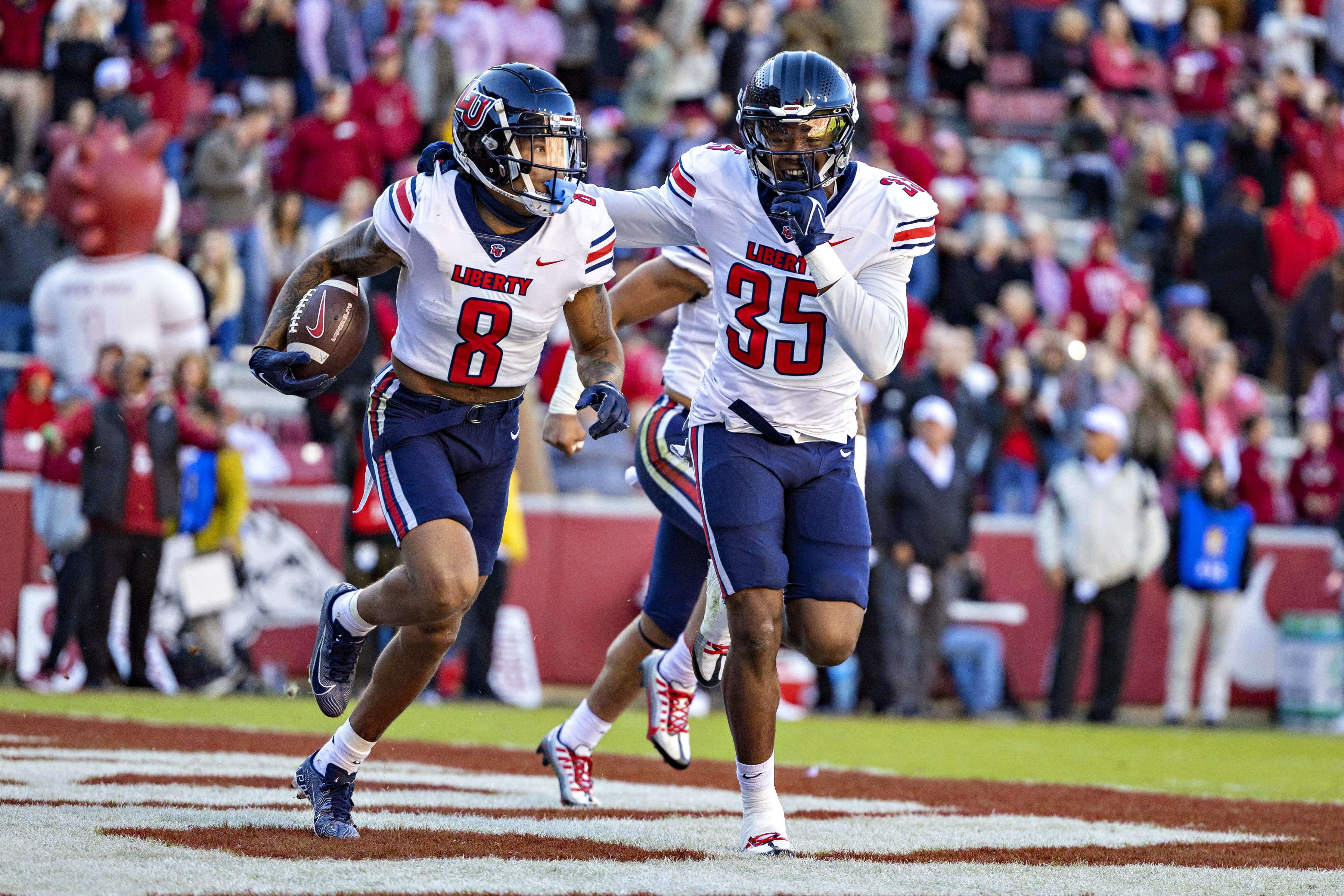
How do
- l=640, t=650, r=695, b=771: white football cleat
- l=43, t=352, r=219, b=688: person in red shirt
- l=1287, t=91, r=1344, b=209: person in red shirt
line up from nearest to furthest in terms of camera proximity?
l=640, t=650, r=695, b=771: white football cleat → l=43, t=352, r=219, b=688: person in red shirt → l=1287, t=91, r=1344, b=209: person in red shirt

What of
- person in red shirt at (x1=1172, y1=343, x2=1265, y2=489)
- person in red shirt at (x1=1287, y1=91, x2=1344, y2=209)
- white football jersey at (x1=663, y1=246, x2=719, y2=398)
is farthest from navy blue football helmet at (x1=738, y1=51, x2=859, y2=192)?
person in red shirt at (x1=1287, y1=91, x2=1344, y2=209)

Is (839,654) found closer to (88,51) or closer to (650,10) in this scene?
(88,51)

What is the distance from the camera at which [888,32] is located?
1664 cm

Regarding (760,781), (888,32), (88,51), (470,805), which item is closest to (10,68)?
(88,51)

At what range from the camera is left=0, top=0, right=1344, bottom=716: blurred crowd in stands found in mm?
12000

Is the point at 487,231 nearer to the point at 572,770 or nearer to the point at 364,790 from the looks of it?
the point at 572,770

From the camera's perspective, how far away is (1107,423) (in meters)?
11.8

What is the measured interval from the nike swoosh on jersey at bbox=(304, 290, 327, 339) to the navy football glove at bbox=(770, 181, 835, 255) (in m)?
1.22

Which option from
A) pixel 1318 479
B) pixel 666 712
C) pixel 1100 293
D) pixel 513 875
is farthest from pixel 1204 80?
pixel 513 875

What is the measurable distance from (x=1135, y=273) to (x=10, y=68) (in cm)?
911

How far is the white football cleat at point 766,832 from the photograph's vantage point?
14.6ft

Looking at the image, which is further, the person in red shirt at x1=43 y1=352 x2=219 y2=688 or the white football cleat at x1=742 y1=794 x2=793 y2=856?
the person in red shirt at x1=43 y1=352 x2=219 y2=688

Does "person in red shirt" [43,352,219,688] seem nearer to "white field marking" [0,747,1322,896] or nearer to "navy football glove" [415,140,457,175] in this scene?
"white field marking" [0,747,1322,896]

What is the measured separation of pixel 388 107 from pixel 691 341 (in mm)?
8075
